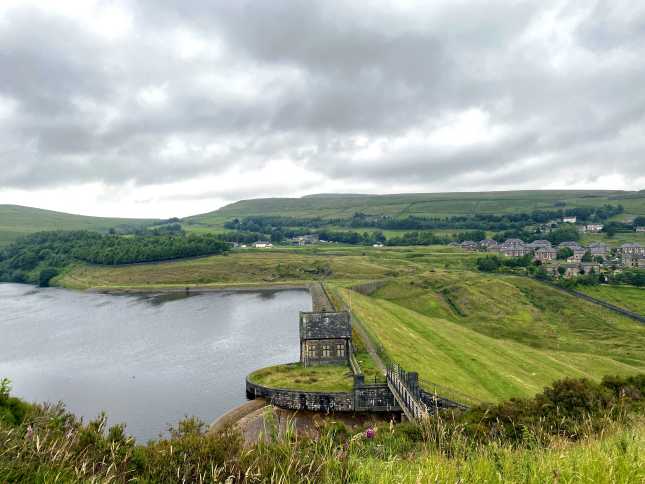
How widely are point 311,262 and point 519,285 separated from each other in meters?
73.8

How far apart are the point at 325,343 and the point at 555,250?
483 feet

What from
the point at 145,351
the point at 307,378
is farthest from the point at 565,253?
the point at 145,351

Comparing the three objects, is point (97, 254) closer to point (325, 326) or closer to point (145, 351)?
point (145, 351)

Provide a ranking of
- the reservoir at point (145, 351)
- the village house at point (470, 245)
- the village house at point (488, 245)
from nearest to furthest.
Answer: the reservoir at point (145, 351) < the village house at point (488, 245) < the village house at point (470, 245)

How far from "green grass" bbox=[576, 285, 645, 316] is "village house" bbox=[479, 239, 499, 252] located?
7314 cm

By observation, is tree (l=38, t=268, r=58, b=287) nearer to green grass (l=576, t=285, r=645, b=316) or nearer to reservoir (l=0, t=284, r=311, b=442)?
reservoir (l=0, t=284, r=311, b=442)

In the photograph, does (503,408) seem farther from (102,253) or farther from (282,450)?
(102,253)

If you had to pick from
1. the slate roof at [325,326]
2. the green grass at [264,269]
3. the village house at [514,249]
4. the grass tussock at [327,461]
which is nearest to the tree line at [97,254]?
the green grass at [264,269]

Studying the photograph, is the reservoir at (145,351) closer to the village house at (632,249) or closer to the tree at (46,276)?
the tree at (46,276)

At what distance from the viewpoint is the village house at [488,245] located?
184 metres

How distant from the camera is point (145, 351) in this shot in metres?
72.9

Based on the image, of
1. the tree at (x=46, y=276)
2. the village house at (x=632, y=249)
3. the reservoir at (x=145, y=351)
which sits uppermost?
the village house at (x=632, y=249)

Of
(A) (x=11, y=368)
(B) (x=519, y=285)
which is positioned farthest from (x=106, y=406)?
(B) (x=519, y=285)

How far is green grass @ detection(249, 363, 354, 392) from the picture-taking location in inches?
1822
